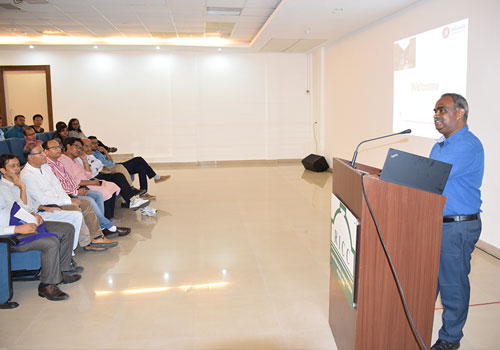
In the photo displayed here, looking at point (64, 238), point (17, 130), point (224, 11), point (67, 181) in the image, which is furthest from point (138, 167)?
point (64, 238)

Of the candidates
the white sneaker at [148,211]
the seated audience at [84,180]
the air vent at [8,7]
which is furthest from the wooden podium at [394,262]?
the air vent at [8,7]

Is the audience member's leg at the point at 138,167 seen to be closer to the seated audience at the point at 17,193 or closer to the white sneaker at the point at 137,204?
the white sneaker at the point at 137,204

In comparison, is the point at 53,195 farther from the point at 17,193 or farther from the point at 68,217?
the point at 17,193

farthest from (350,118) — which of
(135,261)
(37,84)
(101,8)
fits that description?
(37,84)

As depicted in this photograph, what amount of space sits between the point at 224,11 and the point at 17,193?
4946 millimetres

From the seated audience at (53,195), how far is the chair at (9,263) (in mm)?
727

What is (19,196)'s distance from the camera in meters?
3.91

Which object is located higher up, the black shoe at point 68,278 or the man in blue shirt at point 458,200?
the man in blue shirt at point 458,200

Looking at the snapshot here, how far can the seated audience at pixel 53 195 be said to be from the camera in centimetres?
419

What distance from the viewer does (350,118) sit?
8.93 m

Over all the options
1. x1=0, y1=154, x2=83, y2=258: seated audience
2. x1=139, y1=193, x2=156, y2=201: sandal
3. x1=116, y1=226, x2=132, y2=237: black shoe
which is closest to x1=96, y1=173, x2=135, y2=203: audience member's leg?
x1=116, y1=226, x2=132, y2=237: black shoe

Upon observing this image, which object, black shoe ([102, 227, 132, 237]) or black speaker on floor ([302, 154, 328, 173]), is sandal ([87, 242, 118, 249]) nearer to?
black shoe ([102, 227, 132, 237])

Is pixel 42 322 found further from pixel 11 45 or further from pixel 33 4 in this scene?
pixel 11 45

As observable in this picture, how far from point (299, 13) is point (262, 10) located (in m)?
0.78
